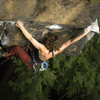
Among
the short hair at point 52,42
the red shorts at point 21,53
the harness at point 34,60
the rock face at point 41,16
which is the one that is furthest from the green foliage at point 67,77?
the rock face at point 41,16

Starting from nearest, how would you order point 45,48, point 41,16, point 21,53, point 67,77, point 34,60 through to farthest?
point 41,16 < point 45,48 < point 21,53 < point 34,60 < point 67,77

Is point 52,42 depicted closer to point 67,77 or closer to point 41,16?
point 41,16

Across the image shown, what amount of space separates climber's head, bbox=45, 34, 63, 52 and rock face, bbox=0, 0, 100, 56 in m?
0.14

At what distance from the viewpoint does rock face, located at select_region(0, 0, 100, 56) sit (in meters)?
2.90

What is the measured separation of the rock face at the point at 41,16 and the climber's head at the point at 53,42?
142mm

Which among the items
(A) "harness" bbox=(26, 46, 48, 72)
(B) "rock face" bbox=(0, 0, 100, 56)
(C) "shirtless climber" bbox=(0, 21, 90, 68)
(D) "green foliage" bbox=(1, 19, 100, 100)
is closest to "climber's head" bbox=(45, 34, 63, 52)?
(C) "shirtless climber" bbox=(0, 21, 90, 68)

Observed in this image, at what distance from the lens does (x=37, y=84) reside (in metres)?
6.54

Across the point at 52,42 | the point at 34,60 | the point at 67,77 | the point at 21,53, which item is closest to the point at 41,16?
the point at 52,42

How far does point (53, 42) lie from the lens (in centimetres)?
356

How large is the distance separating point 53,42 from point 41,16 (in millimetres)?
714

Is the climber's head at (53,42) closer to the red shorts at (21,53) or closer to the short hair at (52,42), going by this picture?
the short hair at (52,42)

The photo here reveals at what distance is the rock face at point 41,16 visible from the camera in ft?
9.52

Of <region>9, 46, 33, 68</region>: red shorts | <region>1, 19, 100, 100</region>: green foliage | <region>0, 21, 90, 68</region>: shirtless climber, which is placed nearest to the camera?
<region>0, 21, 90, 68</region>: shirtless climber

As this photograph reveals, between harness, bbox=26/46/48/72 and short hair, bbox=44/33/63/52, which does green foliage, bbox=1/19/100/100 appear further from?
short hair, bbox=44/33/63/52
